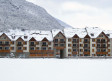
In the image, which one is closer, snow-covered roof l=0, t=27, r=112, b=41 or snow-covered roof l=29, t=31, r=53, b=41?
snow-covered roof l=29, t=31, r=53, b=41

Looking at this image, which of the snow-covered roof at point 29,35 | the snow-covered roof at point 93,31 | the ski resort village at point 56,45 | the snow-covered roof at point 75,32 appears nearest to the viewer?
the ski resort village at point 56,45

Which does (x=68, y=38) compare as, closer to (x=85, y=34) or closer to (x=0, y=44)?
(x=85, y=34)

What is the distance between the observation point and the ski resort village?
89250 millimetres

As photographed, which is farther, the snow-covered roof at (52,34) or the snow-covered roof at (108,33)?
the snow-covered roof at (108,33)

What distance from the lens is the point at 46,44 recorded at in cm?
8938

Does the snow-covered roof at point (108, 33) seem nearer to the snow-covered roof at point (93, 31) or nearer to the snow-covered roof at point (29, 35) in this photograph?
the snow-covered roof at point (93, 31)

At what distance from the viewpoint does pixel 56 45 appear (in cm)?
8938

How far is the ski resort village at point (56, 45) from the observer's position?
293 feet

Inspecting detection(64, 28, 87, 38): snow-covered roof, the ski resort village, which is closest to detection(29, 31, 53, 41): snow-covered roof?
the ski resort village

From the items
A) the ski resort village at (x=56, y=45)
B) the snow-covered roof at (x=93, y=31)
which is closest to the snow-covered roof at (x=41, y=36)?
the ski resort village at (x=56, y=45)

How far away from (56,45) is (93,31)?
1817cm
